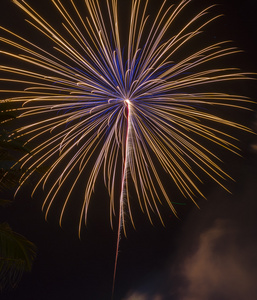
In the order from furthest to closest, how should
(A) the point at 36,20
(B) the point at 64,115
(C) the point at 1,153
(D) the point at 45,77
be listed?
(B) the point at 64,115 < (D) the point at 45,77 < (A) the point at 36,20 < (C) the point at 1,153

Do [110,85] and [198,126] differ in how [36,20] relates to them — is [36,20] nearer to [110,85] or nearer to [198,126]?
[110,85]

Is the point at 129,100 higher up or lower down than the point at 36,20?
lower down

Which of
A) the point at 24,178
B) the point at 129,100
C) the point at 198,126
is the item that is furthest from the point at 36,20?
the point at 198,126

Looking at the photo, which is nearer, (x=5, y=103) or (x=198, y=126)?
(x=5, y=103)

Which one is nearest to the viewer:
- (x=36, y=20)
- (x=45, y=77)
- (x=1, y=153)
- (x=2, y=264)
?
(x=2, y=264)

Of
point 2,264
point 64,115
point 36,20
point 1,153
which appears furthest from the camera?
point 64,115

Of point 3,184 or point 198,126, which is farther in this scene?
point 198,126

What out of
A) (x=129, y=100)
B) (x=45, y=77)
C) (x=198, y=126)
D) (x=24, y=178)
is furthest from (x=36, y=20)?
(x=198, y=126)

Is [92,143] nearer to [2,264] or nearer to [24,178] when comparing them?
[24,178]

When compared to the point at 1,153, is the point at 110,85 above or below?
above

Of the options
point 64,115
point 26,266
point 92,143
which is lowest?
point 26,266
